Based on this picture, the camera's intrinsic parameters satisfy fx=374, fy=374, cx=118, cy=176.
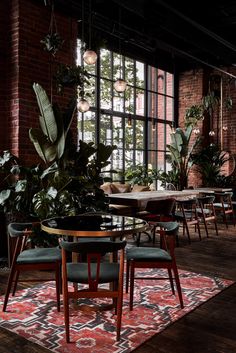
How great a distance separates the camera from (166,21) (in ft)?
20.3

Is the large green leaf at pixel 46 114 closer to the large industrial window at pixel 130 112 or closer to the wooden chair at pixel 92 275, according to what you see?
the wooden chair at pixel 92 275

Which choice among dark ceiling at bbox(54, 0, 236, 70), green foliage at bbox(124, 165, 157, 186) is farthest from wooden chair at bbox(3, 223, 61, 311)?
green foliage at bbox(124, 165, 157, 186)

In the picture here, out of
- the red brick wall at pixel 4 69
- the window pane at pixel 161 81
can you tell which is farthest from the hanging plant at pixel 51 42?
the window pane at pixel 161 81

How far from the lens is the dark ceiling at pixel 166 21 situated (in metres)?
5.73

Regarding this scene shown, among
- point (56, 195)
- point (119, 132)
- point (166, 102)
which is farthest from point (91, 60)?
point (166, 102)

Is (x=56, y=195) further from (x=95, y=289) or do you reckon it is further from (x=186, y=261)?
(x=186, y=261)

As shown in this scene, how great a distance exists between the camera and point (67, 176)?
4.39m

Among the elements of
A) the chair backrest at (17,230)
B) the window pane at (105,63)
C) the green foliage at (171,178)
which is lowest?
the chair backrest at (17,230)

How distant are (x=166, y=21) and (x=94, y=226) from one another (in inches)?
174

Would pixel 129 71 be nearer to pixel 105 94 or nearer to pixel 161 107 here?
pixel 105 94

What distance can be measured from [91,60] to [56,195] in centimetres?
170

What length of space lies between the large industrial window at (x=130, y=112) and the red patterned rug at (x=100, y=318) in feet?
13.4

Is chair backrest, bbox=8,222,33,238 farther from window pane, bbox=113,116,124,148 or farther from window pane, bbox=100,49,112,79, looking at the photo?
window pane, bbox=100,49,112,79

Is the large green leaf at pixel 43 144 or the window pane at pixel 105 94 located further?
the window pane at pixel 105 94
